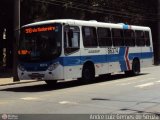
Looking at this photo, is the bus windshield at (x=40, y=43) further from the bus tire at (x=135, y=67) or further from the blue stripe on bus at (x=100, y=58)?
the bus tire at (x=135, y=67)

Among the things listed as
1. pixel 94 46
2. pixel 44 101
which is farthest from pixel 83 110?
pixel 94 46

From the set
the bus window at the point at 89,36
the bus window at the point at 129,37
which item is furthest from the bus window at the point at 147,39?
the bus window at the point at 89,36

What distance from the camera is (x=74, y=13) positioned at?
37.1 meters

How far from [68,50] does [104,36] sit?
3.96 meters

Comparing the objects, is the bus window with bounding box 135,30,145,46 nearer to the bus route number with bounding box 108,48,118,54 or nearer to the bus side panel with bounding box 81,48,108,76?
the bus route number with bounding box 108,48,118,54

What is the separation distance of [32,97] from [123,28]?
34.8ft

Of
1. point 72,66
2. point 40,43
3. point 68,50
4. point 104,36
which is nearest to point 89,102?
point 68,50

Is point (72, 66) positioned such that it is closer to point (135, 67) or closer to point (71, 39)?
point (71, 39)

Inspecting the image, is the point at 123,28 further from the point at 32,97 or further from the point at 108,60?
the point at 32,97

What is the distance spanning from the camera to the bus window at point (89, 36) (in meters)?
21.3

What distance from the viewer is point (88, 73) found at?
71.2ft

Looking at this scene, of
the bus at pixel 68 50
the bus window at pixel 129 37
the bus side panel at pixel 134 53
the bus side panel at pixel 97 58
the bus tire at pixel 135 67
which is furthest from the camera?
the bus tire at pixel 135 67

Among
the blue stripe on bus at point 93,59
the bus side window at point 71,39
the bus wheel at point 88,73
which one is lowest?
the bus wheel at point 88,73

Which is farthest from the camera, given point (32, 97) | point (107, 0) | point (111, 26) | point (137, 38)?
point (107, 0)
